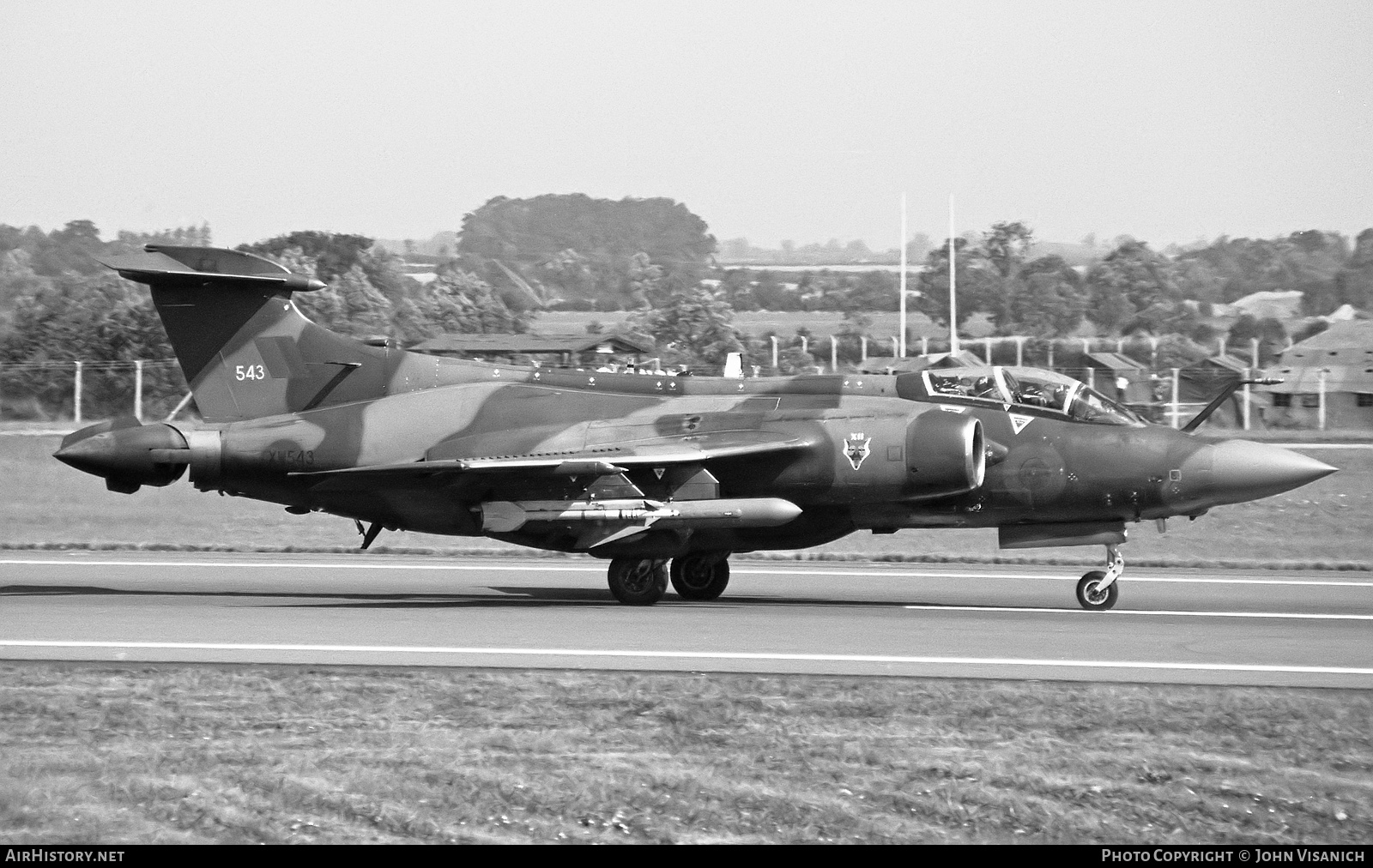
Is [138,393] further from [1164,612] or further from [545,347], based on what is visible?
[1164,612]

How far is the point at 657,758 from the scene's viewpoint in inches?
342

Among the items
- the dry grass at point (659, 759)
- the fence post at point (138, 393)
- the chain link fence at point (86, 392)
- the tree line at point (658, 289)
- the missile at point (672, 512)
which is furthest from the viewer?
the tree line at point (658, 289)

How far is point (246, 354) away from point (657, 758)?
9.93 meters

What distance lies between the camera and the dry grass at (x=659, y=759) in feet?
25.0

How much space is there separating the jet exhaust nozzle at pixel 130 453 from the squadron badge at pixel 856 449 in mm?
7103

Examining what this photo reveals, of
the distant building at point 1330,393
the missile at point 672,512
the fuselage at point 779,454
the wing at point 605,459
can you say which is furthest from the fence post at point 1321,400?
the missile at point 672,512

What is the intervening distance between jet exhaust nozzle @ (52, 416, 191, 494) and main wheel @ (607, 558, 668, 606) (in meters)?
4.87

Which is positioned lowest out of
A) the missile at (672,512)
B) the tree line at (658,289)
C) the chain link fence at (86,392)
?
the missile at (672,512)

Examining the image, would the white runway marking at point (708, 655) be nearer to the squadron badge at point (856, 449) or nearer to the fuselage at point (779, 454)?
the fuselage at point (779, 454)

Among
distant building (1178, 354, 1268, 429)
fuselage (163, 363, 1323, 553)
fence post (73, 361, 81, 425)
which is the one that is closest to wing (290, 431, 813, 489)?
fuselage (163, 363, 1323, 553)

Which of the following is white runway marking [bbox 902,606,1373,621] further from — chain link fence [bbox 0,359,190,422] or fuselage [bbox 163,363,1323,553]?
chain link fence [bbox 0,359,190,422]
